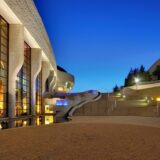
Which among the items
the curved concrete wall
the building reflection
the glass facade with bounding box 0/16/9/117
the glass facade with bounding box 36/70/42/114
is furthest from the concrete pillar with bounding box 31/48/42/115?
the curved concrete wall

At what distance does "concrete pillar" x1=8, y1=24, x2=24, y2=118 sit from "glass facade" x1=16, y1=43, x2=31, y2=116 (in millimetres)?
3567

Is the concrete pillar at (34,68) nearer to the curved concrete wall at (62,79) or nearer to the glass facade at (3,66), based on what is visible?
the glass facade at (3,66)

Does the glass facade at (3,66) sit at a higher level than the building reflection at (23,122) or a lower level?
higher

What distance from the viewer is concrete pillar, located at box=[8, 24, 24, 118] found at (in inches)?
926

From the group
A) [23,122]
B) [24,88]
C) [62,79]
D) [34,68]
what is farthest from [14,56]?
[62,79]

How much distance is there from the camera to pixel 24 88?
3009 cm

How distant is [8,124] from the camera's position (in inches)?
864

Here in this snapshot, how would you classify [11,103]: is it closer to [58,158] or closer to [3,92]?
[3,92]

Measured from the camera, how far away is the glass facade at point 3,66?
22.5m

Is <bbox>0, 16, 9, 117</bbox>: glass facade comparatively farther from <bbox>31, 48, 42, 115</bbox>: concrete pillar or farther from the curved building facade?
<bbox>31, 48, 42, 115</bbox>: concrete pillar

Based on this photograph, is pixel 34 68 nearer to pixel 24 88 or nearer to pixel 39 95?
pixel 24 88

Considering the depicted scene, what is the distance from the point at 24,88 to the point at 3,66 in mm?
7338

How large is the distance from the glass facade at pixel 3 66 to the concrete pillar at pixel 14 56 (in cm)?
39

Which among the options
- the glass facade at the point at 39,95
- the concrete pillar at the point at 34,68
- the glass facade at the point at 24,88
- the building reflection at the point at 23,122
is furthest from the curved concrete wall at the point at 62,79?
the glass facade at the point at 24,88
